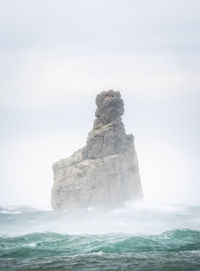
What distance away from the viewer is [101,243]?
222ft

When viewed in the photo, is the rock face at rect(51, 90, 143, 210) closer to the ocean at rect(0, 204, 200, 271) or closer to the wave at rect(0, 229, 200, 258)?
the ocean at rect(0, 204, 200, 271)

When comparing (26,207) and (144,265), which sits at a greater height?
(26,207)

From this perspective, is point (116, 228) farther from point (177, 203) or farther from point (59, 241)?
point (177, 203)

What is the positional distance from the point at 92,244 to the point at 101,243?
43.7 inches

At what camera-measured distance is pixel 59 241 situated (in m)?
72.4

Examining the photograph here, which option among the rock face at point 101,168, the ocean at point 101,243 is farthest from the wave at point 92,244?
the rock face at point 101,168

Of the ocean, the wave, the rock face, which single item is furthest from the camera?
the rock face

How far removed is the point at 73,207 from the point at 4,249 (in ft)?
165

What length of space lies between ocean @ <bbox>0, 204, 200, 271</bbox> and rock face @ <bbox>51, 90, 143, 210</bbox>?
3.04 meters

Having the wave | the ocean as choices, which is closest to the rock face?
the ocean

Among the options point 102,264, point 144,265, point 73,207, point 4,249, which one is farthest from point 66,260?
point 73,207

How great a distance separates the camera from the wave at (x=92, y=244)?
61969 mm

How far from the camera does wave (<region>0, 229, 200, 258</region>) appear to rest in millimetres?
61969

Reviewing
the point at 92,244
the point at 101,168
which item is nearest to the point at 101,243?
the point at 92,244
